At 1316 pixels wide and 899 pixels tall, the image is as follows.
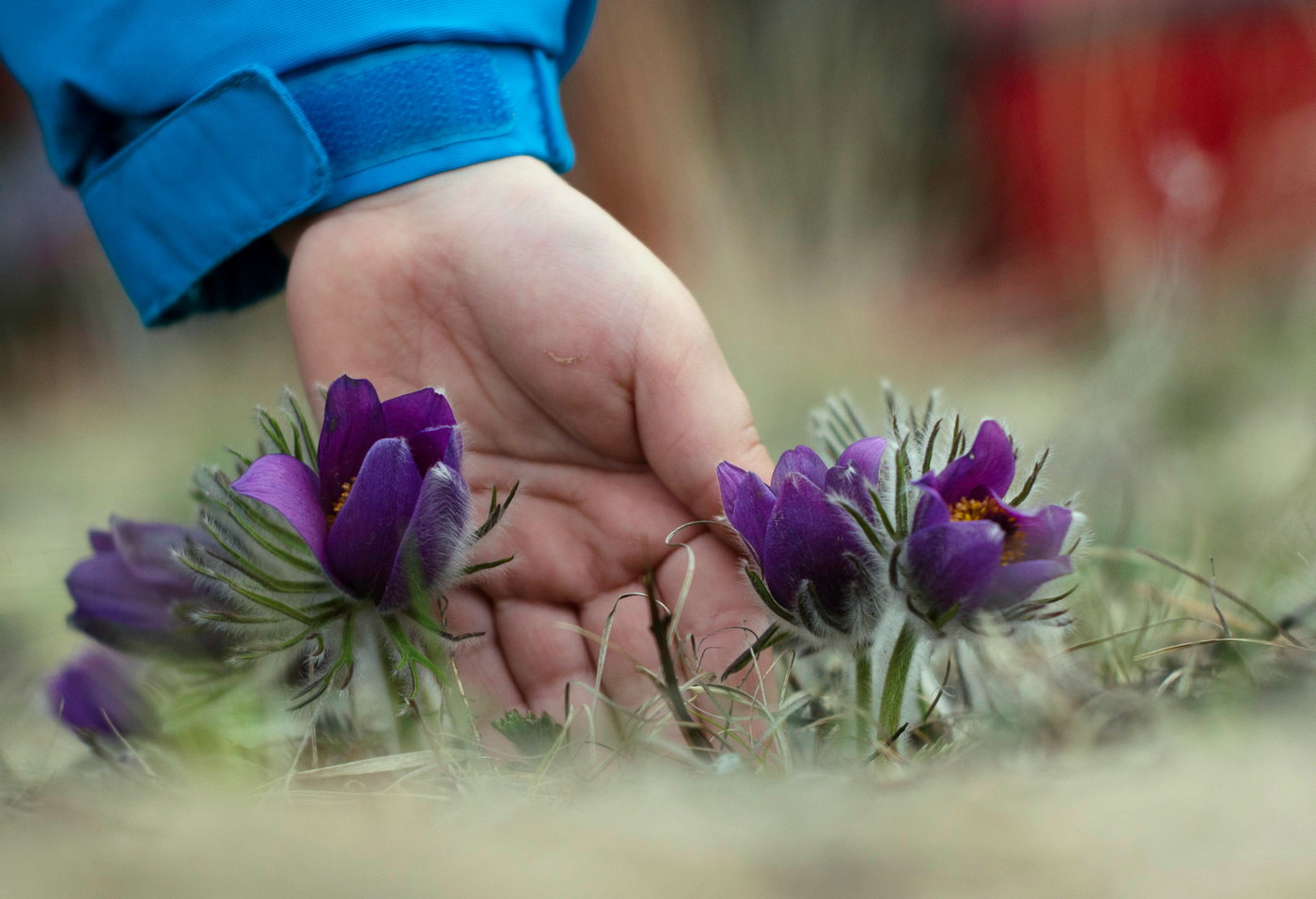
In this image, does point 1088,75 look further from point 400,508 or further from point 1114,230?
point 400,508

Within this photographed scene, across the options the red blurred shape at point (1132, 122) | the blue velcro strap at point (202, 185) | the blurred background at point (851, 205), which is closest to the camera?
the blue velcro strap at point (202, 185)

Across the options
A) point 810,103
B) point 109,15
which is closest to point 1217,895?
point 109,15

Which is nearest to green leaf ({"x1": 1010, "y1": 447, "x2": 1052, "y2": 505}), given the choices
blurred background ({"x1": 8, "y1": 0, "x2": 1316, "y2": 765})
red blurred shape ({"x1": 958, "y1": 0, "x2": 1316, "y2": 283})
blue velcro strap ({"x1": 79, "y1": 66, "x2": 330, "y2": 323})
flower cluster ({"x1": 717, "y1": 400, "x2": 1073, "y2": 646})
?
flower cluster ({"x1": 717, "y1": 400, "x2": 1073, "y2": 646})

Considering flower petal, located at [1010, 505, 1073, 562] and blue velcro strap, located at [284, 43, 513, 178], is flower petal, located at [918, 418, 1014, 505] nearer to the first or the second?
flower petal, located at [1010, 505, 1073, 562]

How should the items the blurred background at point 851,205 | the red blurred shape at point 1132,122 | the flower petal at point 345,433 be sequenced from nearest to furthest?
the flower petal at point 345,433, the red blurred shape at point 1132,122, the blurred background at point 851,205

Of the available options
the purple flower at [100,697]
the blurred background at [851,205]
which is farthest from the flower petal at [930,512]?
the blurred background at [851,205]

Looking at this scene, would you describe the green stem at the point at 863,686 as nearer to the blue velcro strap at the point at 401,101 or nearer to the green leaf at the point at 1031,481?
the green leaf at the point at 1031,481
